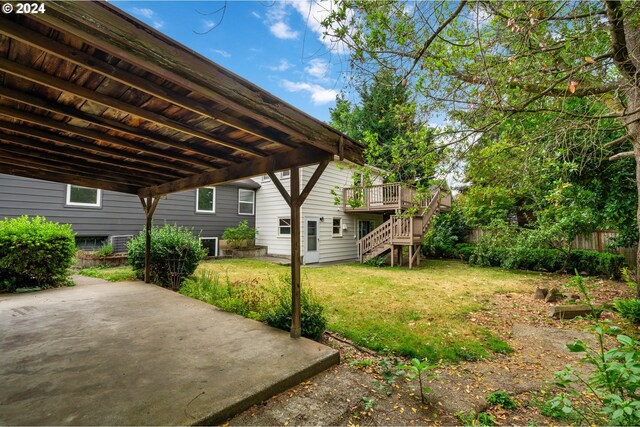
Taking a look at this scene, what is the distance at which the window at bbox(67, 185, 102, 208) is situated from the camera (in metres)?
9.54

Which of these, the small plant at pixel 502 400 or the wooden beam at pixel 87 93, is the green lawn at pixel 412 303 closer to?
the small plant at pixel 502 400

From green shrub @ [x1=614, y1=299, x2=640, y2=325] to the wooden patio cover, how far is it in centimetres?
541

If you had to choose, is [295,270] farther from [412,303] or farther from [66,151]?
[66,151]

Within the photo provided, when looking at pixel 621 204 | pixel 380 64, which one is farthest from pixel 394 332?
pixel 621 204

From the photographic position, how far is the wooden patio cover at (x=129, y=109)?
1.67m

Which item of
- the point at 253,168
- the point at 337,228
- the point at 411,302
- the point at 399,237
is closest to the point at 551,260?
the point at 399,237

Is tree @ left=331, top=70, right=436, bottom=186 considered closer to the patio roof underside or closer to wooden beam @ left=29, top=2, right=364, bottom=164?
the patio roof underside

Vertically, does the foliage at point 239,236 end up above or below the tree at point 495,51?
below

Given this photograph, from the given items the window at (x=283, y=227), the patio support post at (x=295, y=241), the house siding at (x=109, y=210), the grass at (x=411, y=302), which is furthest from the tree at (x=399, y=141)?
the house siding at (x=109, y=210)

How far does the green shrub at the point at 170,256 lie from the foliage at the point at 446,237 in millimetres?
11444

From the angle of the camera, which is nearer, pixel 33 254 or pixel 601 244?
pixel 33 254

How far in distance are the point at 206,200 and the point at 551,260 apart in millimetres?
14234

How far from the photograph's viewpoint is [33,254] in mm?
6309

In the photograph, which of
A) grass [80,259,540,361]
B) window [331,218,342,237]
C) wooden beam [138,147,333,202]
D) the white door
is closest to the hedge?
grass [80,259,540,361]
